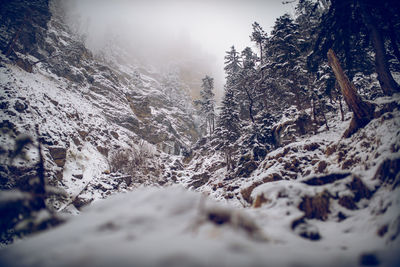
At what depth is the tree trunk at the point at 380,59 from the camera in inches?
433

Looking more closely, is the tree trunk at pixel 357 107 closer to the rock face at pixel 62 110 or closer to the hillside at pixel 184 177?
the hillside at pixel 184 177

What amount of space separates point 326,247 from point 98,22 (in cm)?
17207

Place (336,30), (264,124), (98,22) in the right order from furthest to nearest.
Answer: (98,22) < (264,124) < (336,30)

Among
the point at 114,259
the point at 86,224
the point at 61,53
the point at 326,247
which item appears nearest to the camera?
the point at 114,259

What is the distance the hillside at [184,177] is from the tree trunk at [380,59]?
543 millimetres

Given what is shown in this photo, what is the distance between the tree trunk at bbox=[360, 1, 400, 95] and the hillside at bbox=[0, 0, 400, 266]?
0.54 meters

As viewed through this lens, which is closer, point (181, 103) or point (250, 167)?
point (250, 167)

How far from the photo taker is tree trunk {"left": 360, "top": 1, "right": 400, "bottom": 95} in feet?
36.1

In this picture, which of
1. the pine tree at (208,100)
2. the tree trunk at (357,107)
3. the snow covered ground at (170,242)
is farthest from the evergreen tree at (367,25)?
the pine tree at (208,100)

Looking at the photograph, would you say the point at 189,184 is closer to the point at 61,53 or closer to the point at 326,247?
the point at 326,247

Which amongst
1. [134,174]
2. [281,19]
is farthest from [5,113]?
[281,19]

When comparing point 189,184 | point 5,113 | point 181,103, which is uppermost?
point 181,103

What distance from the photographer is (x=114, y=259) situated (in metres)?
2.63

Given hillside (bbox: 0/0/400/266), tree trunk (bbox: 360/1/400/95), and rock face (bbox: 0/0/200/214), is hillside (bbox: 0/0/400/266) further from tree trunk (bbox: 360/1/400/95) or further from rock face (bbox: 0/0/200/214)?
tree trunk (bbox: 360/1/400/95)
